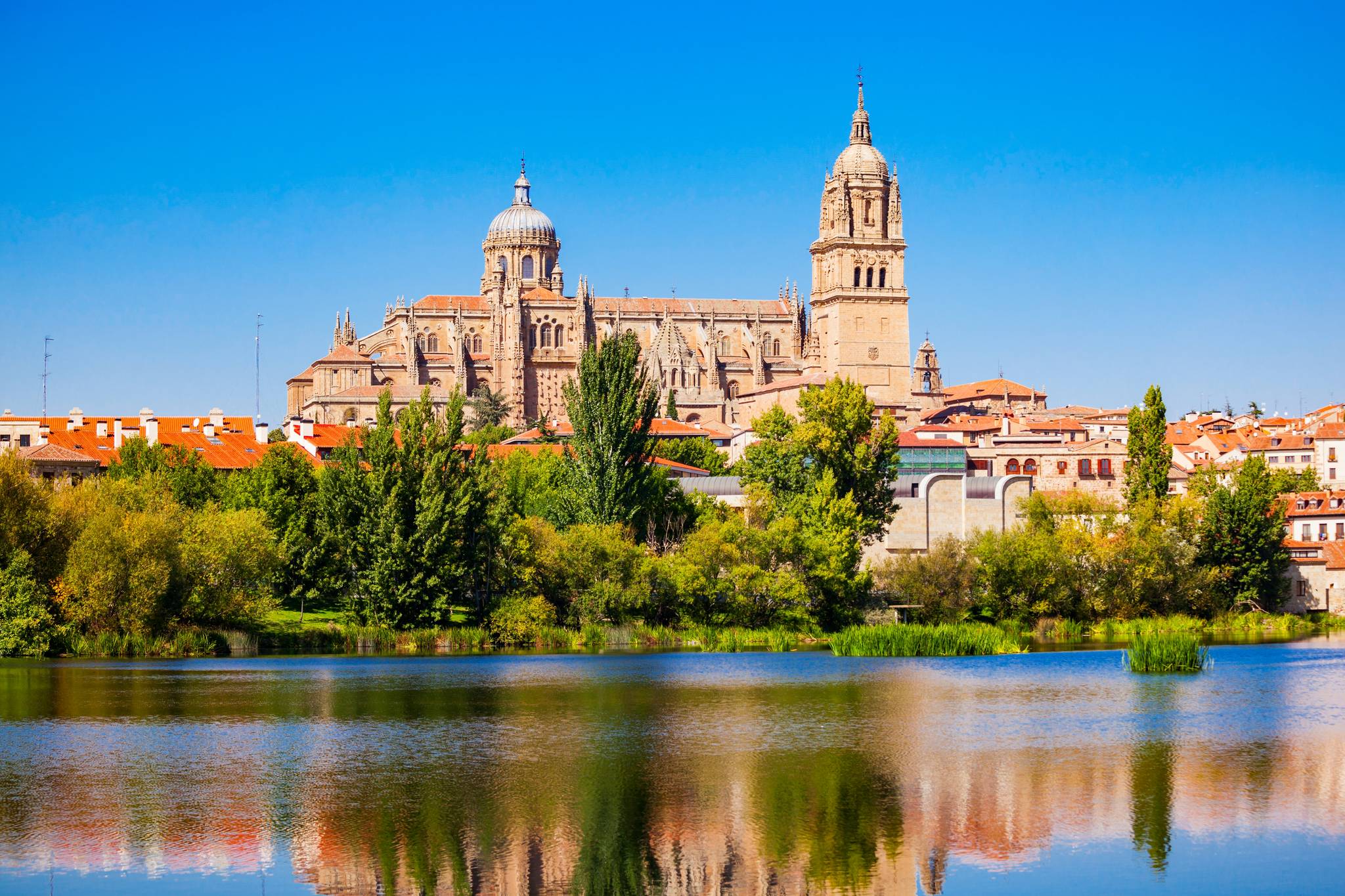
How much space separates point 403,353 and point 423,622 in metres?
76.0

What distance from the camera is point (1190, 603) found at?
178 ft

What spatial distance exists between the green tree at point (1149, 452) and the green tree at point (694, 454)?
2573 cm

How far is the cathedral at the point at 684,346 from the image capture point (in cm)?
11706

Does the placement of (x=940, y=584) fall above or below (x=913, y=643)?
above

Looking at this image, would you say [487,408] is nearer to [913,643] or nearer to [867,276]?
[867,276]

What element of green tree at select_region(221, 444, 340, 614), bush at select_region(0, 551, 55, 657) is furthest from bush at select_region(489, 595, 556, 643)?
bush at select_region(0, 551, 55, 657)

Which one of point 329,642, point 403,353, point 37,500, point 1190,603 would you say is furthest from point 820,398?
point 403,353

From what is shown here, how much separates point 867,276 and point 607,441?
69.3 meters

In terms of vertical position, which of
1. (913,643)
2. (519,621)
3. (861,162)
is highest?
(861,162)

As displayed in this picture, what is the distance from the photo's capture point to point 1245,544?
56.5 meters

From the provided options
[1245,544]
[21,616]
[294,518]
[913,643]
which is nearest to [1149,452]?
[1245,544]

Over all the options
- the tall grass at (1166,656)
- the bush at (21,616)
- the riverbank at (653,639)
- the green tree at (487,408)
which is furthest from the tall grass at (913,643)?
the green tree at (487,408)

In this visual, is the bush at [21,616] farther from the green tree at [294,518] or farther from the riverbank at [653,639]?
the green tree at [294,518]

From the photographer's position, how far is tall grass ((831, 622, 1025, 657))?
43781mm
